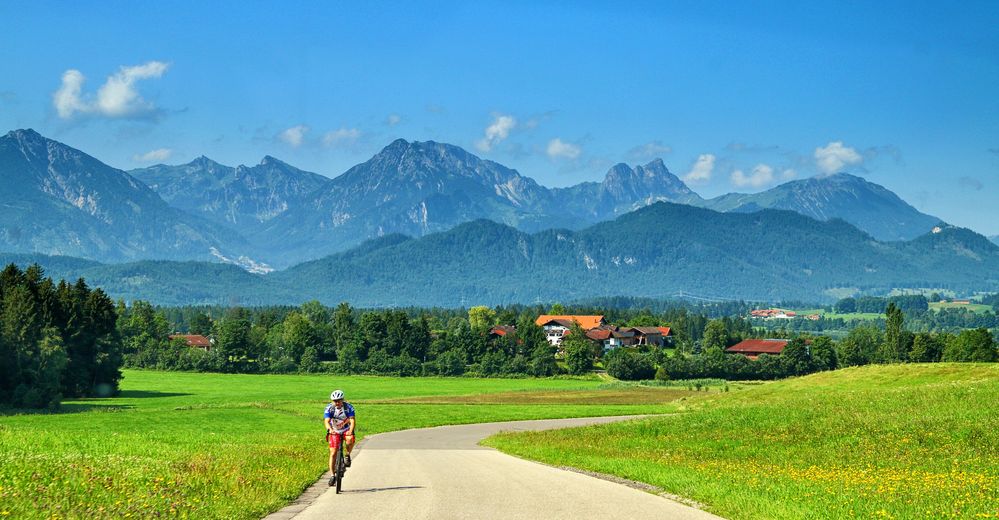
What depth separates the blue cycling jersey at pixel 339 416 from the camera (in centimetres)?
2678

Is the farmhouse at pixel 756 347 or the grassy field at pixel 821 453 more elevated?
the farmhouse at pixel 756 347

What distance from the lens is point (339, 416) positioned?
88.7 ft

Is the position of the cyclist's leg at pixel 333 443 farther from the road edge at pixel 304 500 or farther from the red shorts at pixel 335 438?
the road edge at pixel 304 500

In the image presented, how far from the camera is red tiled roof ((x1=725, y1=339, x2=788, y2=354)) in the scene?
178m

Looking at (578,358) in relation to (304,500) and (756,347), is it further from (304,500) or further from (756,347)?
(304,500)

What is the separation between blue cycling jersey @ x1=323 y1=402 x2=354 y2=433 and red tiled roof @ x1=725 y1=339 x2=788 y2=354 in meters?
157

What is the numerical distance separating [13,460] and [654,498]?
15419 millimetres

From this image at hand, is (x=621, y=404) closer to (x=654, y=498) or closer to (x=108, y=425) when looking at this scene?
(x=108, y=425)

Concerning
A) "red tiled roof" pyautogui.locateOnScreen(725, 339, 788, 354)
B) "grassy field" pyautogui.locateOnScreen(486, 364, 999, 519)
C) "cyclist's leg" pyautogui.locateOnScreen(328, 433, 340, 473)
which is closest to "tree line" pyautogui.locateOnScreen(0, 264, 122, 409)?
"grassy field" pyautogui.locateOnScreen(486, 364, 999, 519)

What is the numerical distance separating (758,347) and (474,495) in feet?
549

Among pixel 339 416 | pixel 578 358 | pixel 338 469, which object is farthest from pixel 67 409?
pixel 578 358

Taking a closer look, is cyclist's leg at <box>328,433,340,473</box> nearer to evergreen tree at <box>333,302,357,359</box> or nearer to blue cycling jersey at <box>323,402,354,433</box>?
blue cycling jersey at <box>323,402,354,433</box>

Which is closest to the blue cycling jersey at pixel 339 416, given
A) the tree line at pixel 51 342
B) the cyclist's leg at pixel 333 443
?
the cyclist's leg at pixel 333 443

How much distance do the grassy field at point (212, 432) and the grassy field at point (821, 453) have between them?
1013cm
